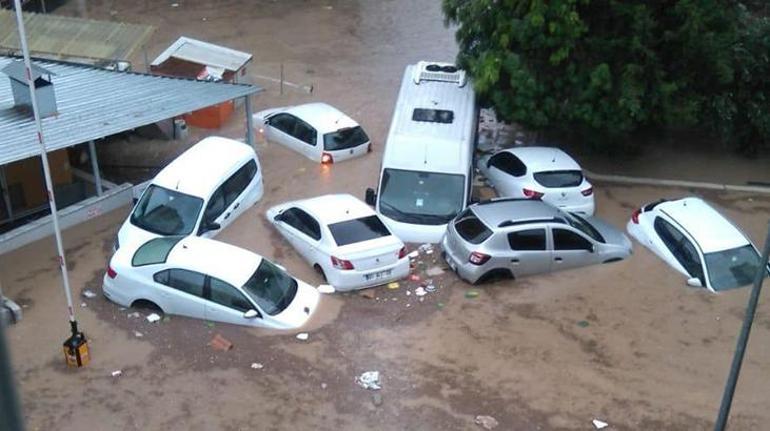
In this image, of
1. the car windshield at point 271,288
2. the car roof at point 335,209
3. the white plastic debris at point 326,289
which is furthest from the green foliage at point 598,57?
the car windshield at point 271,288

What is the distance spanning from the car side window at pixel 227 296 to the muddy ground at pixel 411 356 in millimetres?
379

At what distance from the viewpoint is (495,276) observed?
15.0 metres

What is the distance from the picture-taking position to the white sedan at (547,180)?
1709 centimetres

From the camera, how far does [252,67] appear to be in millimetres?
25484

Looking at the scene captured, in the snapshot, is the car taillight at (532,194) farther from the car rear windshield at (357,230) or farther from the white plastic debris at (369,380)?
the white plastic debris at (369,380)

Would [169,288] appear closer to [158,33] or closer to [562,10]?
[562,10]

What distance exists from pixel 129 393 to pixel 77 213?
5.73 m

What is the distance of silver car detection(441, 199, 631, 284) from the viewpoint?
1466 cm

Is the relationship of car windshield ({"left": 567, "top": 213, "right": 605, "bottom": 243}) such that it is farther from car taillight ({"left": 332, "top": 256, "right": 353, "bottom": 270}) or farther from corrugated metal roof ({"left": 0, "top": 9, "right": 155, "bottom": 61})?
corrugated metal roof ({"left": 0, "top": 9, "right": 155, "bottom": 61})

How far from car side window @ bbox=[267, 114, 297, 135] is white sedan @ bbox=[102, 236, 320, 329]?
6736mm

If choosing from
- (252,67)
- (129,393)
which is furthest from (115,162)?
(129,393)

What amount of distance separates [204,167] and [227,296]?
375 centimetres

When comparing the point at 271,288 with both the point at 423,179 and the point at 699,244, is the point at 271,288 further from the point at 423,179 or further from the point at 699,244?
the point at 699,244

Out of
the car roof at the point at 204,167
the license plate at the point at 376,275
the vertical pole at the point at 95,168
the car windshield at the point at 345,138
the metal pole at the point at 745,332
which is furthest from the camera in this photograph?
the car windshield at the point at 345,138
